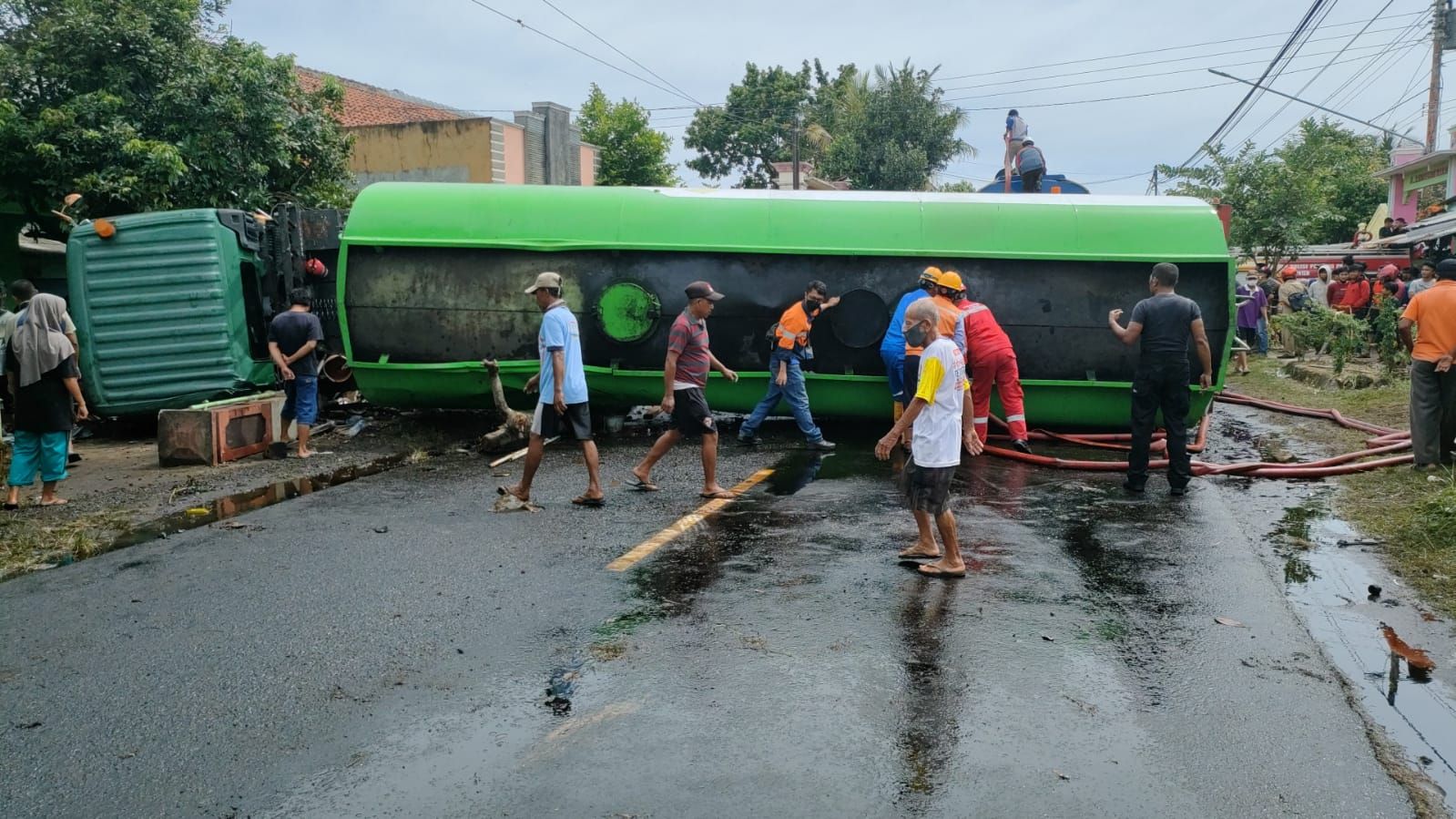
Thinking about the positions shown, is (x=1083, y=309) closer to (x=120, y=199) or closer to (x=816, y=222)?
(x=816, y=222)

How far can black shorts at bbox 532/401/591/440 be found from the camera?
775 centimetres

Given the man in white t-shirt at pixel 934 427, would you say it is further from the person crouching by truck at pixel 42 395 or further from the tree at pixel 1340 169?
the tree at pixel 1340 169

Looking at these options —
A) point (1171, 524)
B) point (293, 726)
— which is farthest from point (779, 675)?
point (1171, 524)

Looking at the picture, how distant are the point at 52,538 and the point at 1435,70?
32999 millimetres

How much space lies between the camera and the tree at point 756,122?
51.5 meters

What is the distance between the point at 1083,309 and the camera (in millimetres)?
10430

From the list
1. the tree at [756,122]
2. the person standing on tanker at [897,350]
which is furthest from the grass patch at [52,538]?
the tree at [756,122]

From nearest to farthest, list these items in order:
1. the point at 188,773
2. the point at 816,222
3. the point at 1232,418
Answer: the point at 188,773 < the point at 816,222 < the point at 1232,418

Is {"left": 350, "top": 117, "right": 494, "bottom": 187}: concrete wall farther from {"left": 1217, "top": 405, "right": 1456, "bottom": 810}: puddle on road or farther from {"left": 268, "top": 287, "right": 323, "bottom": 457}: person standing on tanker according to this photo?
{"left": 1217, "top": 405, "right": 1456, "bottom": 810}: puddle on road

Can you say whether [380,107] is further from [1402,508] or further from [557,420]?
[1402,508]

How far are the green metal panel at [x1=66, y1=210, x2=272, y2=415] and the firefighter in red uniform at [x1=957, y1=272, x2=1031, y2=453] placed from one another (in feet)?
22.8

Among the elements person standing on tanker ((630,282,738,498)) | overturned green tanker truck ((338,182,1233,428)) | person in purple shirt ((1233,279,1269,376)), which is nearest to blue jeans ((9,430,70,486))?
overturned green tanker truck ((338,182,1233,428))

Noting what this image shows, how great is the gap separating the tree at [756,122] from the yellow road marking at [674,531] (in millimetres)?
43919

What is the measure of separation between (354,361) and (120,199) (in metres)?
5.01
